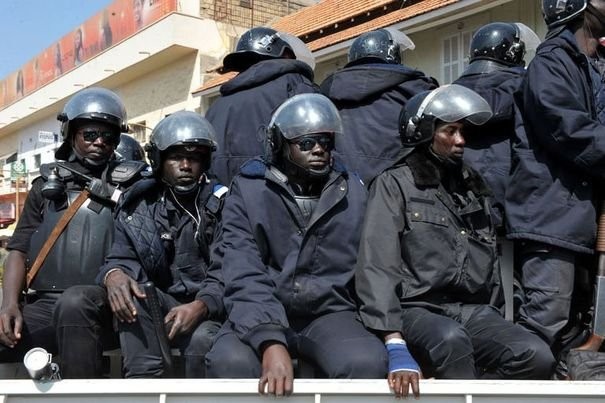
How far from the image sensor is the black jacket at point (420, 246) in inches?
121

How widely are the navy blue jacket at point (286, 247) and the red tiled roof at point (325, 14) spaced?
34.8 feet

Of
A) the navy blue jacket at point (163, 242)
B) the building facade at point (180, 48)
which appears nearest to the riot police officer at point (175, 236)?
the navy blue jacket at point (163, 242)

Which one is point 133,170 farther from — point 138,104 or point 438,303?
point 138,104

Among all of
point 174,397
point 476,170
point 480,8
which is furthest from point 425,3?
point 174,397

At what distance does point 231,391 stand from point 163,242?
1330mm

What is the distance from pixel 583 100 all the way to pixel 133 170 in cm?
239

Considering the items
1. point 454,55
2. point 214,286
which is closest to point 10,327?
point 214,286

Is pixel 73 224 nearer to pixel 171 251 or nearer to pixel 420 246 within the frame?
pixel 171 251

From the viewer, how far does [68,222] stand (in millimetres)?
3816

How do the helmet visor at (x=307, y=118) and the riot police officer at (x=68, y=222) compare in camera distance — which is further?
the riot police officer at (x=68, y=222)

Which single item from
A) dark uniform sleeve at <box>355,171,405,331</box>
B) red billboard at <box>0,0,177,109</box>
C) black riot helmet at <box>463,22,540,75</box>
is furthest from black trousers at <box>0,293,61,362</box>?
red billboard at <box>0,0,177,109</box>

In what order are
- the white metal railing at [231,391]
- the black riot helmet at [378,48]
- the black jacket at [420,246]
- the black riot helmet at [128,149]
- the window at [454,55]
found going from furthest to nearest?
1. the window at [454,55]
2. the black riot helmet at [128,149]
3. the black riot helmet at [378,48]
4. the black jacket at [420,246]
5. the white metal railing at [231,391]

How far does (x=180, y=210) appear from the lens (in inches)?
146

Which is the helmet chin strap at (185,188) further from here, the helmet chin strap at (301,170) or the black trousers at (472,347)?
the black trousers at (472,347)
